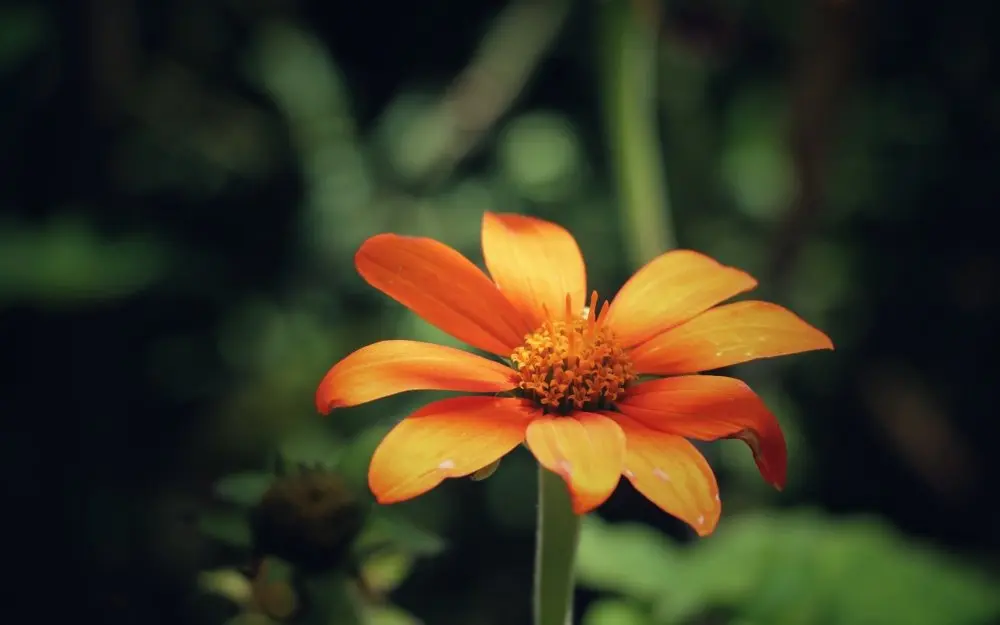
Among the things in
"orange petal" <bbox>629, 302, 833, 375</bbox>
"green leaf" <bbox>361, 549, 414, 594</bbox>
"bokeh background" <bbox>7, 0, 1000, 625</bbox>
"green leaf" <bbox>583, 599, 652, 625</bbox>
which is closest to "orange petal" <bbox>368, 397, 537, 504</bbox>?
"orange petal" <bbox>629, 302, 833, 375</bbox>

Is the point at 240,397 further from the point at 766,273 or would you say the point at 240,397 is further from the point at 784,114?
the point at 784,114

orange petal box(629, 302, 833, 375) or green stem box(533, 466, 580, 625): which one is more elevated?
orange petal box(629, 302, 833, 375)

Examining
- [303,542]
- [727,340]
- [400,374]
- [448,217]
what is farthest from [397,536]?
[448,217]

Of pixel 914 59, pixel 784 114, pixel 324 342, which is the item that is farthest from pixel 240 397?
pixel 914 59

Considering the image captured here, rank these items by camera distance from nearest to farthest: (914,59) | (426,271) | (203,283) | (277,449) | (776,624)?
(426,271), (277,449), (776,624), (203,283), (914,59)

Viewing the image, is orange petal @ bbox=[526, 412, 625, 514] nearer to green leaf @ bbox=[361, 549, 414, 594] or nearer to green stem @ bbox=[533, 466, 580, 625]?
green stem @ bbox=[533, 466, 580, 625]

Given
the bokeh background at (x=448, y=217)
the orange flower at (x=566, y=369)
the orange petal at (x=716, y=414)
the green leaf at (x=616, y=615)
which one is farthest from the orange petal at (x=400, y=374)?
the bokeh background at (x=448, y=217)

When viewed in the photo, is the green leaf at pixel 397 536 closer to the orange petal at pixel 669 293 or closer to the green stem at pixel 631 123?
the orange petal at pixel 669 293
